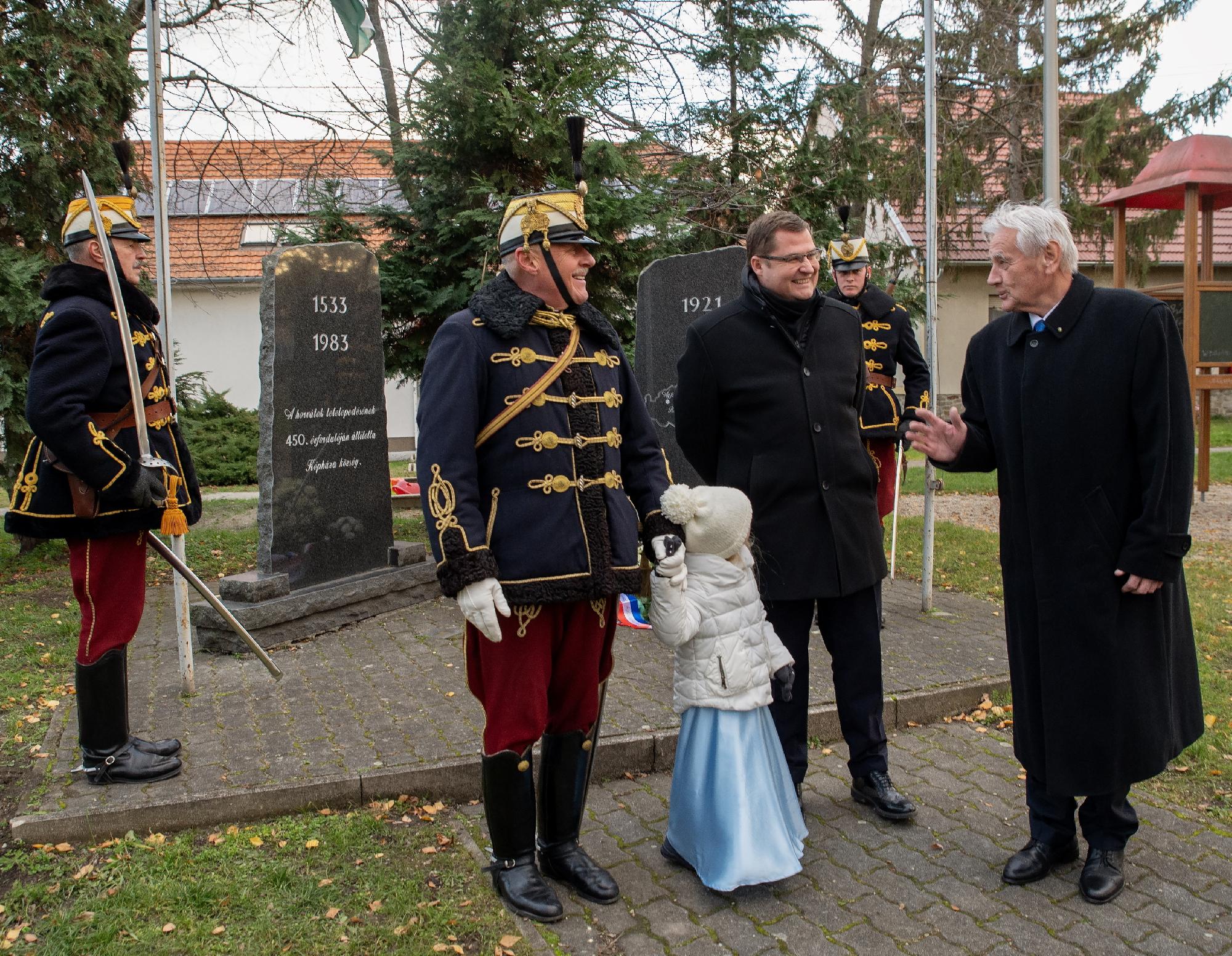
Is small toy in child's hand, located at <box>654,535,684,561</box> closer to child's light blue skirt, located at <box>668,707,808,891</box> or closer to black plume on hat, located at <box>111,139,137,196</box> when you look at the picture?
child's light blue skirt, located at <box>668,707,808,891</box>

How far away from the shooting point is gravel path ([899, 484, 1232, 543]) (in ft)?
34.3

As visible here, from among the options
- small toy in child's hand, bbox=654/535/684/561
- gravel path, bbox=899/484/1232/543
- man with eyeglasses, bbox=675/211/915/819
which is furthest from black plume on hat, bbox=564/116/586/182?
gravel path, bbox=899/484/1232/543

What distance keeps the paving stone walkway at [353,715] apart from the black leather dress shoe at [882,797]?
29.8 inches

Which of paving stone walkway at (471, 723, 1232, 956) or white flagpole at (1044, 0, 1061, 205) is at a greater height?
white flagpole at (1044, 0, 1061, 205)

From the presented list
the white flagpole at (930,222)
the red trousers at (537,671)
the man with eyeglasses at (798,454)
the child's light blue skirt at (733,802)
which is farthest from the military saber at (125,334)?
the white flagpole at (930,222)

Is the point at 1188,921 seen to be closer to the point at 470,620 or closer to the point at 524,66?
the point at 470,620

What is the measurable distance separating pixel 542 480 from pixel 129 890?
1.91 metres

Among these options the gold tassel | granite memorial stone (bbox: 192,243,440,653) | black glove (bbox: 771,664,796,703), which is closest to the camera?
black glove (bbox: 771,664,796,703)

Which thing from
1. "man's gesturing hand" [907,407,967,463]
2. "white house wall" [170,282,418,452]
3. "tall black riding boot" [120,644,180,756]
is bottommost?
"tall black riding boot" [120,644,180,756]

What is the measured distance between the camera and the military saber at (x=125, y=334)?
4012 mm

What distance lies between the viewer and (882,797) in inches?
154

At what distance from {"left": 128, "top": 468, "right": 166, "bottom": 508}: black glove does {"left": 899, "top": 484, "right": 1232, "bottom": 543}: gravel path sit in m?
8.72

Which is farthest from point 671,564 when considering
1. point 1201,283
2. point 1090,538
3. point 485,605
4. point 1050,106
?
point 1201,283

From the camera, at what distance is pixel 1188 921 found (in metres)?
3.16
